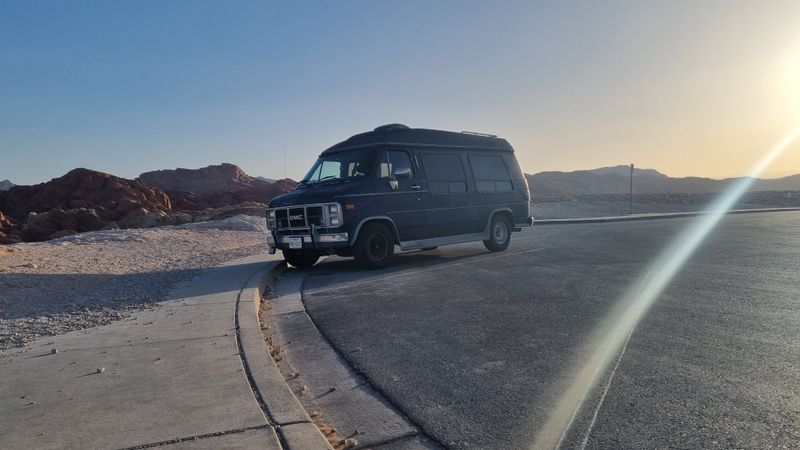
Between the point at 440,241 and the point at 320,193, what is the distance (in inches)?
115

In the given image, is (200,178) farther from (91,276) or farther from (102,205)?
(91,276)

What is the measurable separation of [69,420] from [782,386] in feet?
15.3

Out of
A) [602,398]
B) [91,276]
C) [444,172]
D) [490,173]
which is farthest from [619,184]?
[602,398]

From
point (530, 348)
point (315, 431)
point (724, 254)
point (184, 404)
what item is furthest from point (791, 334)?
point (724, 254)

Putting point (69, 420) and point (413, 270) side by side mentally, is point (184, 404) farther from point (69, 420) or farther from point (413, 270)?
point (413, 270)

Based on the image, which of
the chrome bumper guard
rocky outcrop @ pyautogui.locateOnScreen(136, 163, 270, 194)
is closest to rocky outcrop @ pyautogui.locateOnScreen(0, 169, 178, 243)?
the chrome bumper guard

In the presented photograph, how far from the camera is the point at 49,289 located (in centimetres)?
822

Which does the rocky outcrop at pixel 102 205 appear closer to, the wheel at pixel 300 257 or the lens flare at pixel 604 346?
the wheel at pixel 300 257

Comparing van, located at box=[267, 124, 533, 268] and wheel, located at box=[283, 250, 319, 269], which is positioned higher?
van, located at box=[267, 124, 533, 268]

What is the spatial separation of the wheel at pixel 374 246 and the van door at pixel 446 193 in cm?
122

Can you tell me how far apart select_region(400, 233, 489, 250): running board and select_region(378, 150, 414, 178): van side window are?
134 cm

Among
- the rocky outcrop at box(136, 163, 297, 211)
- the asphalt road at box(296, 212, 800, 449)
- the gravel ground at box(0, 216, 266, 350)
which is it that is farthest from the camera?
the rocky outcrop at box(136, 163, 297, 211)

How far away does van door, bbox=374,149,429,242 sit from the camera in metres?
10.9

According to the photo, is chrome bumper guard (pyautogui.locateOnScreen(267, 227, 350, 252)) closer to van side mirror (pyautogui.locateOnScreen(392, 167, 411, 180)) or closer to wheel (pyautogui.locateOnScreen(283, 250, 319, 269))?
wheel (pyautogui.locateOnScreen(283, 250, 319, 269))
